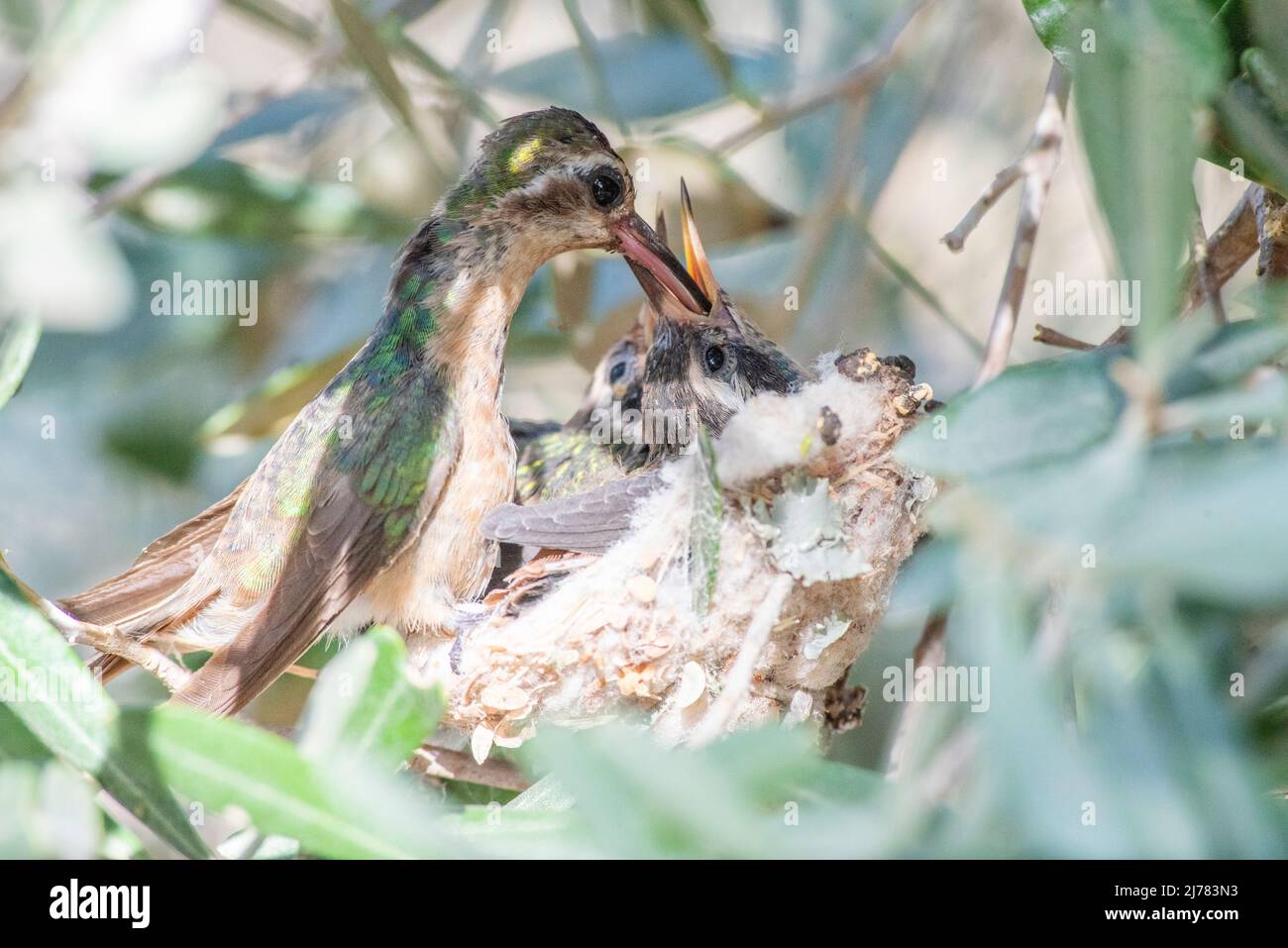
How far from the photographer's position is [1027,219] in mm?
2016

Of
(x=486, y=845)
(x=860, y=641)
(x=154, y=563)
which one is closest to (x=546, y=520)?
(x=860, y=641)

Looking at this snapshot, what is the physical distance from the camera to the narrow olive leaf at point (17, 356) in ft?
5.55

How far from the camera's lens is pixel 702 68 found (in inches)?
124

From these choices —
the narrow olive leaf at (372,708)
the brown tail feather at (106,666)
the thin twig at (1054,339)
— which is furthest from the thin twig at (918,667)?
the brown tail feather at (106,666)

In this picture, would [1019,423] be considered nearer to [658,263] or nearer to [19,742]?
[19,742]

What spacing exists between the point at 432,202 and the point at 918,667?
167cm

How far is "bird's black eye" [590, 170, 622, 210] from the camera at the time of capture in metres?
2.51

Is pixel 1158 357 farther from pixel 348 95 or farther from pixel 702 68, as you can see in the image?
pixel 348 95

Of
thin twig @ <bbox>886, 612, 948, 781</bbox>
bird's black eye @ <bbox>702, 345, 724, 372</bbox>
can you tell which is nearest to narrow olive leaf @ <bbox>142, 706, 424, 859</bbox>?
thin twig @ <bbox>886, 612, 948, 781</bbox>

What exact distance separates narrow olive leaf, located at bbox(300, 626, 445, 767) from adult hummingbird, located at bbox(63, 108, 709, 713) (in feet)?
2.95

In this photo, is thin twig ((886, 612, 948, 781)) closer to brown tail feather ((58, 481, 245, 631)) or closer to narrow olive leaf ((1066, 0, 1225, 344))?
narrow olive leaf ((1066, 0, 1225, 344))

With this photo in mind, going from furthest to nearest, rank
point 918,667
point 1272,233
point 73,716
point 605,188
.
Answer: point 605,188
point 918,667
point 1272,233
point 73,716

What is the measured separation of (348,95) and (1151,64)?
2.41m

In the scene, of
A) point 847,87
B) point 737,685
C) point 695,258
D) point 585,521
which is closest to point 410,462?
point 585,521
